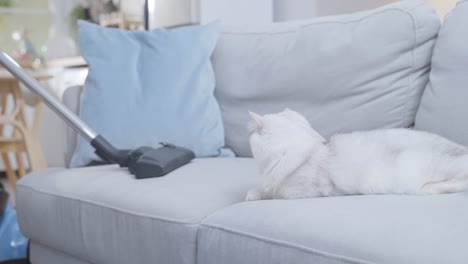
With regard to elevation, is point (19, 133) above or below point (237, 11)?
below

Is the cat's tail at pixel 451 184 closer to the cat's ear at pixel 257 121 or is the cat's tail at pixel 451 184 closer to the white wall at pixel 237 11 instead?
the cat's ear at pixel 257 121

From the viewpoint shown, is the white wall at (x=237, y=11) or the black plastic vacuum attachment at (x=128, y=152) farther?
Result: the white wall at (x=237, y=11)

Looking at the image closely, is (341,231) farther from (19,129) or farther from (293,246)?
(19,129)

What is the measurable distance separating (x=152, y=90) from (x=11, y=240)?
27.8 inches

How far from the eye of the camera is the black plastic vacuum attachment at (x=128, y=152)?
1.53 m

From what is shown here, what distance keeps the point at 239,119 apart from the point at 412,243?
1141mm

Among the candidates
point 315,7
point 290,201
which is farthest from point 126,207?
point 315,7

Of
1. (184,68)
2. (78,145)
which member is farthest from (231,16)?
(78,145)

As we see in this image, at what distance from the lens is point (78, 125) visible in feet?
5.70

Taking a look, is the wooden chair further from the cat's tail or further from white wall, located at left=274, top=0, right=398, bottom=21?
the cat's tail

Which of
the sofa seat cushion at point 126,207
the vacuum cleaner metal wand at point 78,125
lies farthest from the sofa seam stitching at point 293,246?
the vacuum cleaner metal wand at point 78,125

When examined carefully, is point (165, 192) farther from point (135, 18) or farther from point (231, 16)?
point (135, 18)

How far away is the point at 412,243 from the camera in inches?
32.3

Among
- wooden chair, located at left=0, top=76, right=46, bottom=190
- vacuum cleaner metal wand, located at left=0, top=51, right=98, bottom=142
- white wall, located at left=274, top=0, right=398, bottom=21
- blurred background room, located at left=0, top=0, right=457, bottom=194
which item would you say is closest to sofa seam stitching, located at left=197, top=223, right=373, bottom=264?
vacuum cleaner metal wand, located at left=0, top=51, right=98, bottom=142
